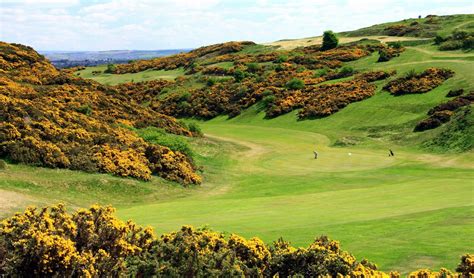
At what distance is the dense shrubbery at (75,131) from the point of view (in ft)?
125

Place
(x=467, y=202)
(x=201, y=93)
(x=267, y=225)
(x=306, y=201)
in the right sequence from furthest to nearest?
(x=201, y=93) < (x=306, y=201) < (x=467, y=202) < (x=267, y=225)

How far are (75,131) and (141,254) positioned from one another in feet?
100

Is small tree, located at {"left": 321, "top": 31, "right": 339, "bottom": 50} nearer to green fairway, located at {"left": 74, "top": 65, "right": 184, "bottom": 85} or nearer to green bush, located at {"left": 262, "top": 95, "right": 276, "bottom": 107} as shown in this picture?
green fairway, located at {"left": 74, "top": 65, "right": 184, "bottom": 85}

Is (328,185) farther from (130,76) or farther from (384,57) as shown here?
(130,76)

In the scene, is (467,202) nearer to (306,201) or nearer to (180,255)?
(306,201)

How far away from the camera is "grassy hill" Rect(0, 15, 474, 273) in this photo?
2020cm

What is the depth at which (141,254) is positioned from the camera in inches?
607

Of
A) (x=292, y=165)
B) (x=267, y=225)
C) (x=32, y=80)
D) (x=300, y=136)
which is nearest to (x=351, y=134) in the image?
(x=300, y=136)

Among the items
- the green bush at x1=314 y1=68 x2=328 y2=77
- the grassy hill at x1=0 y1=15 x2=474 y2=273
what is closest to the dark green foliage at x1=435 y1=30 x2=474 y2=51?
the grassy hill at x1=0 y1=15 x2=474 y2=273

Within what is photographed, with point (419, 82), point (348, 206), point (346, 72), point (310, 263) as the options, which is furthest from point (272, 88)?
point (310, 263)

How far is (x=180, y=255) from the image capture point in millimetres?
14617

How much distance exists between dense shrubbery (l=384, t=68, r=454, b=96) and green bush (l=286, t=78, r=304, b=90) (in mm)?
17450

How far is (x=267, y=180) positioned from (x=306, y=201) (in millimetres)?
13043

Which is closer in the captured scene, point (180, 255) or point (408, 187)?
point (180, 255)
